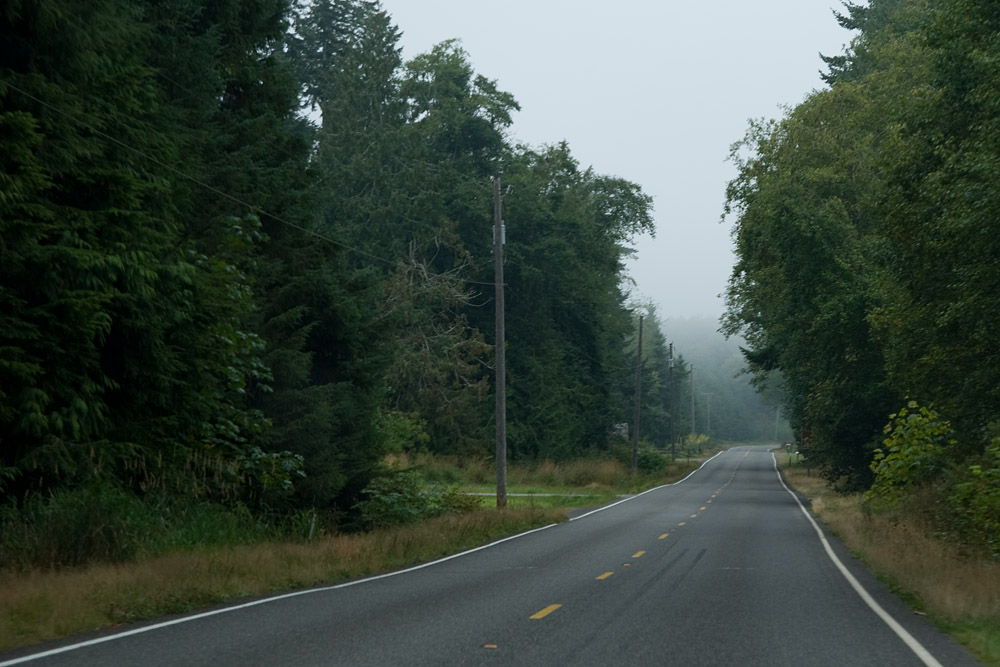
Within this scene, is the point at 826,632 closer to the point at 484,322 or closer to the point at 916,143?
the point at 916,143

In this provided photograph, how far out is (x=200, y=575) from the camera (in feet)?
41.1

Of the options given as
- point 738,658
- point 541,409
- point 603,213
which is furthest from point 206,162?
point 603,213

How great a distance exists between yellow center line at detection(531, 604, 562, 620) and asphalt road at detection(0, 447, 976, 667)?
0.9 inches

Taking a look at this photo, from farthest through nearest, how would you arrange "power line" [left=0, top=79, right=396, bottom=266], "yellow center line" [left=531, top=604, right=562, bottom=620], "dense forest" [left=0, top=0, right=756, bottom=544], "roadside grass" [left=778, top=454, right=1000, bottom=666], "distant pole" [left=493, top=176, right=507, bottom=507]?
"distant pole" [left=493, top=176, right=507, bottom=507] < "power line" [left=0, top=79, right=396, bottom=266] < "dense forest" [left=0, top=0, right=756, bottom=544] < "yellow center line" [left=531, top=604, right=562, bottom=620] < "roadside grass" [left=778, top=454, right=1000, bottom=666]

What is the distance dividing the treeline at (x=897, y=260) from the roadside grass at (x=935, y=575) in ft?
2.49

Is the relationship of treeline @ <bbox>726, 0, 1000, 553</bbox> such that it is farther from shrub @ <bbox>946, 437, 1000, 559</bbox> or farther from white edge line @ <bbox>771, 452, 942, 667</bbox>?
white edge line @ <bbox>771, 452, 942, 667</bbox>

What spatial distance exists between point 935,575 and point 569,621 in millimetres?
6201

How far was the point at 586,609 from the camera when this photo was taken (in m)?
11.5

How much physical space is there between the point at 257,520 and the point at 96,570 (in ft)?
23.1

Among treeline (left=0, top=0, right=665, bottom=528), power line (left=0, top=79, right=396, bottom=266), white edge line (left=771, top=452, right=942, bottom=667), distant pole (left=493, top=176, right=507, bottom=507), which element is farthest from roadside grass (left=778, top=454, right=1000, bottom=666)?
power line (left=0, top=79, right=396, bottom=266)

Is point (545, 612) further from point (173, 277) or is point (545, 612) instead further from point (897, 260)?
point (897, 260)

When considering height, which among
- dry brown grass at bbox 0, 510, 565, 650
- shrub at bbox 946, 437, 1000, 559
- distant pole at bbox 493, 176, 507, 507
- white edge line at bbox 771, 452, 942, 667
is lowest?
white edge line at bbox 771, 452, 942, 667

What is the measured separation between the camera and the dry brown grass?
383 inches

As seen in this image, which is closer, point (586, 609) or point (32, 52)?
point (586, 609)
